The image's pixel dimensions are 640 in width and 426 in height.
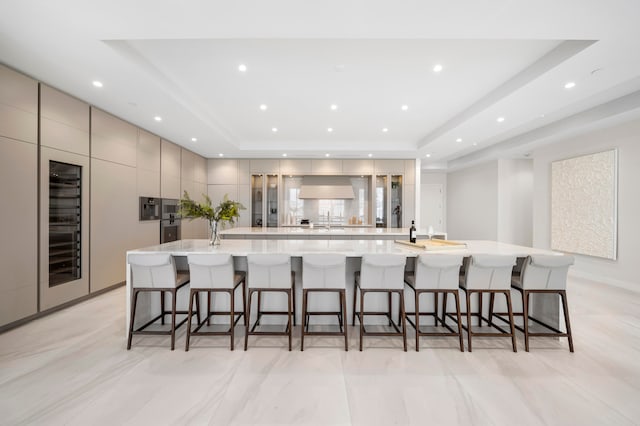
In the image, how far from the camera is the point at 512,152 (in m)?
6.22

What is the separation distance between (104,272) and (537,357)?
5.30 meters

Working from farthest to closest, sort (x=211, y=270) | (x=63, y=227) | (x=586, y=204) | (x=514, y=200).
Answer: (x=514, y=200), (x=586, y=204), (x=63, y=227), (x=211, y=270)

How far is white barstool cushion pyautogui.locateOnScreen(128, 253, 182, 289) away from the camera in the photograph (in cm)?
241

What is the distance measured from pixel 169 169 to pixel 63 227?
7.75ft

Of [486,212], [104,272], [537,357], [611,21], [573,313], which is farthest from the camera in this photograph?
[486,212]

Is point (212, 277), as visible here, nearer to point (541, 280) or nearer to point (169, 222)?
point (541, 280)

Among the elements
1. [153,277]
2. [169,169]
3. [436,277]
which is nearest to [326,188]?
[169,169]

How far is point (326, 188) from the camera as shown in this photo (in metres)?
7.18

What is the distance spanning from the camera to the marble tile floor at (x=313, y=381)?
65.7 inches

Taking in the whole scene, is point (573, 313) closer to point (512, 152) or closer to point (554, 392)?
point (554, 392)

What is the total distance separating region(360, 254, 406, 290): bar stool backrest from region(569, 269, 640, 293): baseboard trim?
4380 mm

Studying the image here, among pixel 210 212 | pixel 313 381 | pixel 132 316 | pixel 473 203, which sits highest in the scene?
pixel 473 203

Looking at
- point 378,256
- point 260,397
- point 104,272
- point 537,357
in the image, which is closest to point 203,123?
point 104,272

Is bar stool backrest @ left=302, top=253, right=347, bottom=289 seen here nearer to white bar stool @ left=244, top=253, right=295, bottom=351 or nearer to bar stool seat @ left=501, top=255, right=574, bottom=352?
white bar stool @ left=244, top=253, right=295, bottom=351
